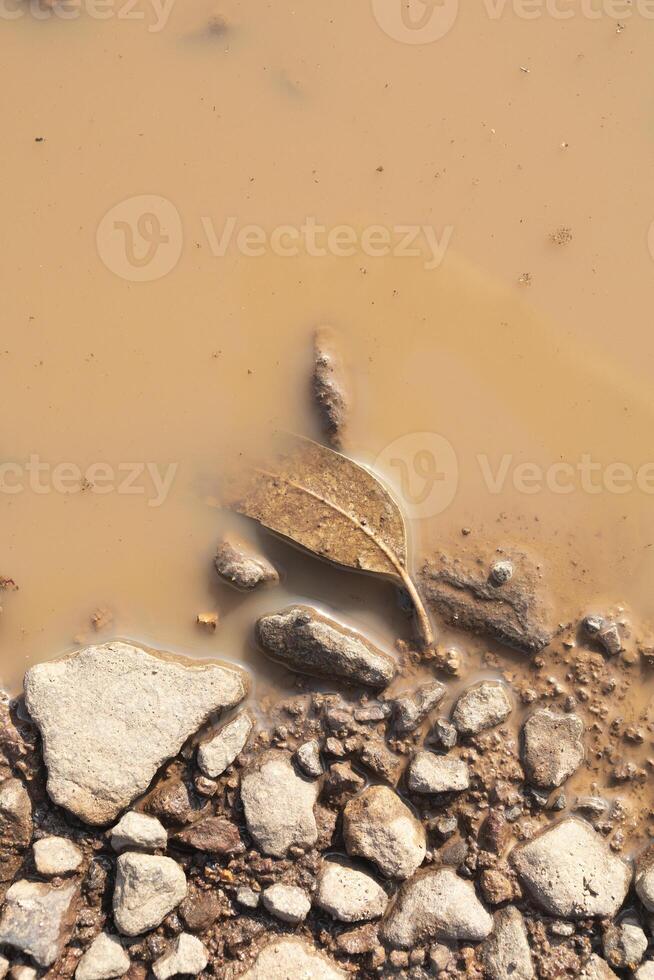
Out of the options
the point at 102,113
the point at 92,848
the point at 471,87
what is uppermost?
the point at 471,87

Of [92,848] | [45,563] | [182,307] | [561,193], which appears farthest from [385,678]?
[561,193]

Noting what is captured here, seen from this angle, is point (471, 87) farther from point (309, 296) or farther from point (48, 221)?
point (48, 221)

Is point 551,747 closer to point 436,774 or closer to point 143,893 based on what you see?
point 436,774

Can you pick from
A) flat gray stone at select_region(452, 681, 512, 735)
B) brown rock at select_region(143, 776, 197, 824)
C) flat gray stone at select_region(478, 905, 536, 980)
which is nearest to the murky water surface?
flat gray stone at select_region(452, 681, 512, 735)

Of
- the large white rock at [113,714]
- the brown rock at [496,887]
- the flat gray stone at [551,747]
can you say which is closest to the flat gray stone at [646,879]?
the flat gray stone at [551,747]

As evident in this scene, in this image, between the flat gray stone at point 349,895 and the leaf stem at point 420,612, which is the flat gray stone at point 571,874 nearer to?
the flat gray stone at point 349,895

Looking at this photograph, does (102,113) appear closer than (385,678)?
No
